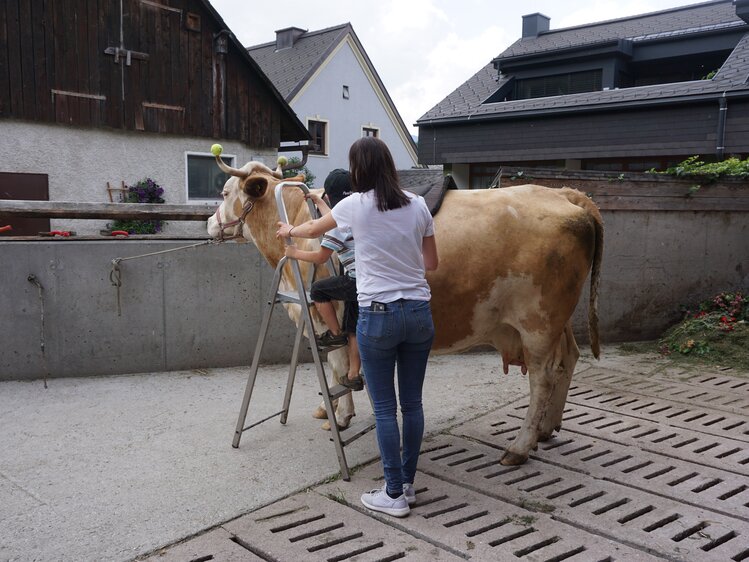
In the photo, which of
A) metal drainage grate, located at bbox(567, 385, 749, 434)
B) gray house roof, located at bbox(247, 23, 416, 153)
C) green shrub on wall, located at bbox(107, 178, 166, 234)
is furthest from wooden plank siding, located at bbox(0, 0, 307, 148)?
gray house roof, located at bbox(247, 23, 416, 153)

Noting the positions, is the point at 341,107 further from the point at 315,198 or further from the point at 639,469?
the point at 639,469

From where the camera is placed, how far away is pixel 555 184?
24.9 ft

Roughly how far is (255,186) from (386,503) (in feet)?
8.34

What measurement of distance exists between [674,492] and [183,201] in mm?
13539

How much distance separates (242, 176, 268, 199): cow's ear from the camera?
16.5ft

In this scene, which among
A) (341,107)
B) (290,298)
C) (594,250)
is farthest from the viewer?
(341,107)

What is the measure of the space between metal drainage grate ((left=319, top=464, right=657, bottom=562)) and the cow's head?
2221 mm

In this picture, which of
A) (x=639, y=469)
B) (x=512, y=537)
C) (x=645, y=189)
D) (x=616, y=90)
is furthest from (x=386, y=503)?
(x=616, y=90)

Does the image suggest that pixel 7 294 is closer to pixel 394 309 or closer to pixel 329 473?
pixel 329 473

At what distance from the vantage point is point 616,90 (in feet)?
58.0

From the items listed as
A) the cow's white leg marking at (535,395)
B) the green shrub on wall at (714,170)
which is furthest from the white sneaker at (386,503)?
the green shrub on wall at (714,170)

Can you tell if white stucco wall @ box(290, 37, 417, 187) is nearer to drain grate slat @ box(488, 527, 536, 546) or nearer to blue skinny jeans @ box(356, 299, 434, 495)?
blue skinny jeans @ box(356, 299, 434, 495)

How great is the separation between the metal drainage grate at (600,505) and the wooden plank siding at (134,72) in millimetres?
11935

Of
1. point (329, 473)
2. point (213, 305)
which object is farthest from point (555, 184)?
point (329, 473)
